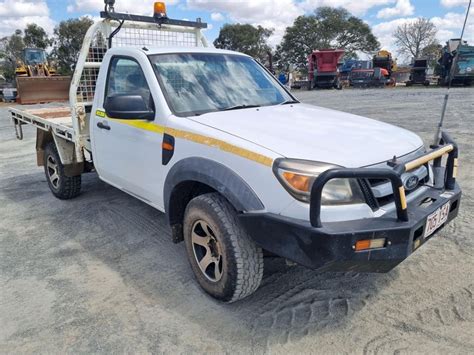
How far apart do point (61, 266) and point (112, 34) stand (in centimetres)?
259

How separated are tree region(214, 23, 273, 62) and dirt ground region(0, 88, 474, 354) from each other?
52108mm

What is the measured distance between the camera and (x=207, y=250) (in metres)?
3.00

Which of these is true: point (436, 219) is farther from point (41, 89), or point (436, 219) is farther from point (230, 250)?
point (41, 89)

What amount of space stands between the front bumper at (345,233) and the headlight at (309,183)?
0.44 ft

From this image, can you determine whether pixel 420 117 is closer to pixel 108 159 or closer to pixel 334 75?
pixel 108 159

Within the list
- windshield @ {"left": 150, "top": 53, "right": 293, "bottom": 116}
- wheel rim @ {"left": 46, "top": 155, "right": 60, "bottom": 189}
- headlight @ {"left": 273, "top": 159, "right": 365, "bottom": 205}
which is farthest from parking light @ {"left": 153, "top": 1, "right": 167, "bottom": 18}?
headlight @ {"left": 273, "top": 159, "right": 365, "bottom": 205}

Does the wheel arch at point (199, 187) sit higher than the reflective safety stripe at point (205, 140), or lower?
lower

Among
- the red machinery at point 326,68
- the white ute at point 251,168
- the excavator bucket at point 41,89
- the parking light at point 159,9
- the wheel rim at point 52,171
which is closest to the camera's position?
the white ute at point 251,168

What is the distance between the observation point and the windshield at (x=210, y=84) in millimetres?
3354

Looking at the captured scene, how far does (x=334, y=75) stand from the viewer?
28734 mm

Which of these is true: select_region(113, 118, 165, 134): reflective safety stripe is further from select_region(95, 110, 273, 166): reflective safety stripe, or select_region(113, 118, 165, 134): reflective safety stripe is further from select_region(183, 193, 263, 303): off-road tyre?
select_region(183, 193, 263, 303): off-road tyre

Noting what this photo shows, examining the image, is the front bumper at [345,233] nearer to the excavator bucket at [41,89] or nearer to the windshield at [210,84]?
the windshield at [210,84]

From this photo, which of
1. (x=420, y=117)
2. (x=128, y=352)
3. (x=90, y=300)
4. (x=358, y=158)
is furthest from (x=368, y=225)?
(x=420, y=117)

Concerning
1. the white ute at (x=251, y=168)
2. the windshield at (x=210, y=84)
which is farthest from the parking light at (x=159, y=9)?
the windshield at (x=210, y=84)
